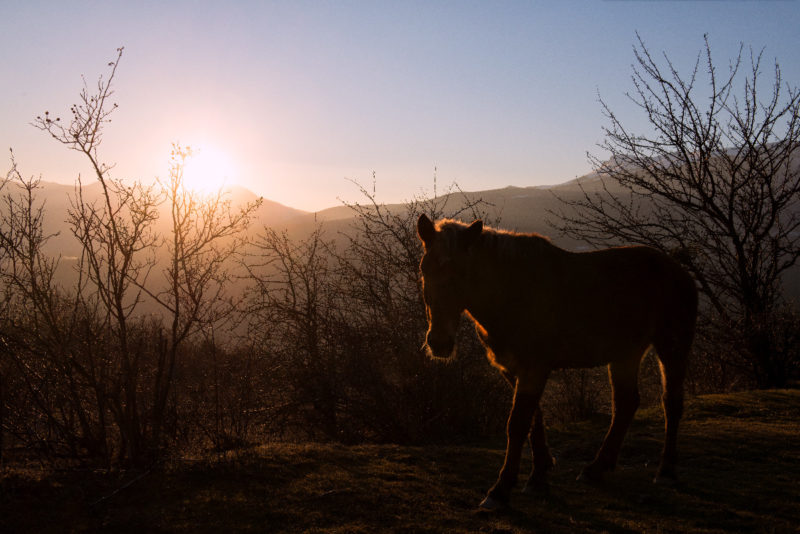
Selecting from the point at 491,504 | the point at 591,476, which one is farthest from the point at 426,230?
the point at 591,476

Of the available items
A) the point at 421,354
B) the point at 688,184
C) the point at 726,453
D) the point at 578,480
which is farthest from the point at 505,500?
the point at 688,184

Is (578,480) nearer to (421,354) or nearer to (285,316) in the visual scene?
(421,354)

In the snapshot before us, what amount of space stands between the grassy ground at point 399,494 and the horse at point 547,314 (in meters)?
0.37

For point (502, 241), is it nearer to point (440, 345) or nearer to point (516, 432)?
point (440, 345)

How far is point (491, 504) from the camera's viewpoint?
15.4ft

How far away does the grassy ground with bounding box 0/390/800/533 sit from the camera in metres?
4.41

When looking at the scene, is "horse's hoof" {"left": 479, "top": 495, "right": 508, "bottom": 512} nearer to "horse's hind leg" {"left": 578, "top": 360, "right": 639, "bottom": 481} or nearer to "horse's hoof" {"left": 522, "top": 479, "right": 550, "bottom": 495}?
"horse's hoof" {"left": 522, "top": 479, "right": 550, "bottom": 495}

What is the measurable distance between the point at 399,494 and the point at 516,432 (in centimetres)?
130

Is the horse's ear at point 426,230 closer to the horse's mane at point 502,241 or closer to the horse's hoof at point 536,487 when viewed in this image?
the horse's mane at point 502,241

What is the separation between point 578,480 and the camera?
561 cm

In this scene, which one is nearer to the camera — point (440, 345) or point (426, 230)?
point (440, 345)

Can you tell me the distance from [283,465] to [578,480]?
321 centimetres

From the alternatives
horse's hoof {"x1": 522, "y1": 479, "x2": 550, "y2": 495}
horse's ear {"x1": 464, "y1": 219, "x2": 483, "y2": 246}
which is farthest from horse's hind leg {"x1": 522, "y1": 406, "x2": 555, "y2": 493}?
horse's ear {"x1": 464, "y1": 219, "x2": 483, "y2": 246}

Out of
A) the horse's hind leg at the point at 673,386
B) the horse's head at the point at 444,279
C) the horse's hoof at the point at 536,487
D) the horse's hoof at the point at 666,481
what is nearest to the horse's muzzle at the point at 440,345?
the horse's head at the point at 444,279
